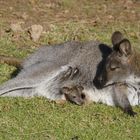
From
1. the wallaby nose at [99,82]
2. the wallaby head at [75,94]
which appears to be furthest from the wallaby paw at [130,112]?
the wallaby head at [75,94]

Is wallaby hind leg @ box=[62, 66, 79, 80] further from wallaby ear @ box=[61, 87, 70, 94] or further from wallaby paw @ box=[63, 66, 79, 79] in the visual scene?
wallaby ear @ box=[61, 87, 70, 94]

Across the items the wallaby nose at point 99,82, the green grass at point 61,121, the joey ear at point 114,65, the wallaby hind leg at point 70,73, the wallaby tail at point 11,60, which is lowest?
the green grass at point 61,121

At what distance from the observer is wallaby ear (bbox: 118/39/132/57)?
7273 millimetres

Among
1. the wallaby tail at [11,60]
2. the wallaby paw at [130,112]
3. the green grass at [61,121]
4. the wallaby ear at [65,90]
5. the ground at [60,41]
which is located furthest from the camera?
the wallaby tail at [11,60]

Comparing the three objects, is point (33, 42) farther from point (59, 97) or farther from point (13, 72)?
point (59, 97)

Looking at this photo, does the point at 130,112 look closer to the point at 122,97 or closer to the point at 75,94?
the point at 122,97

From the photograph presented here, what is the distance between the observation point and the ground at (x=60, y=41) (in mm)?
6480

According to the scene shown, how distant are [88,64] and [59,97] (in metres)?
0.53

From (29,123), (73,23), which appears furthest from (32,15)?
(29,123)

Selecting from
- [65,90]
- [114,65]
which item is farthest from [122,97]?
[65,90]

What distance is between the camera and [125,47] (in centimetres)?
736

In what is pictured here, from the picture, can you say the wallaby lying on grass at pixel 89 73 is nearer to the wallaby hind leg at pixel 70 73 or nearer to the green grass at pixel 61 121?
the wallaby hind leg at pixel 70 73

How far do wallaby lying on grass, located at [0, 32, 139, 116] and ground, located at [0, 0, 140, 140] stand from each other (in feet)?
0.50

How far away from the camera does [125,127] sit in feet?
21.9
